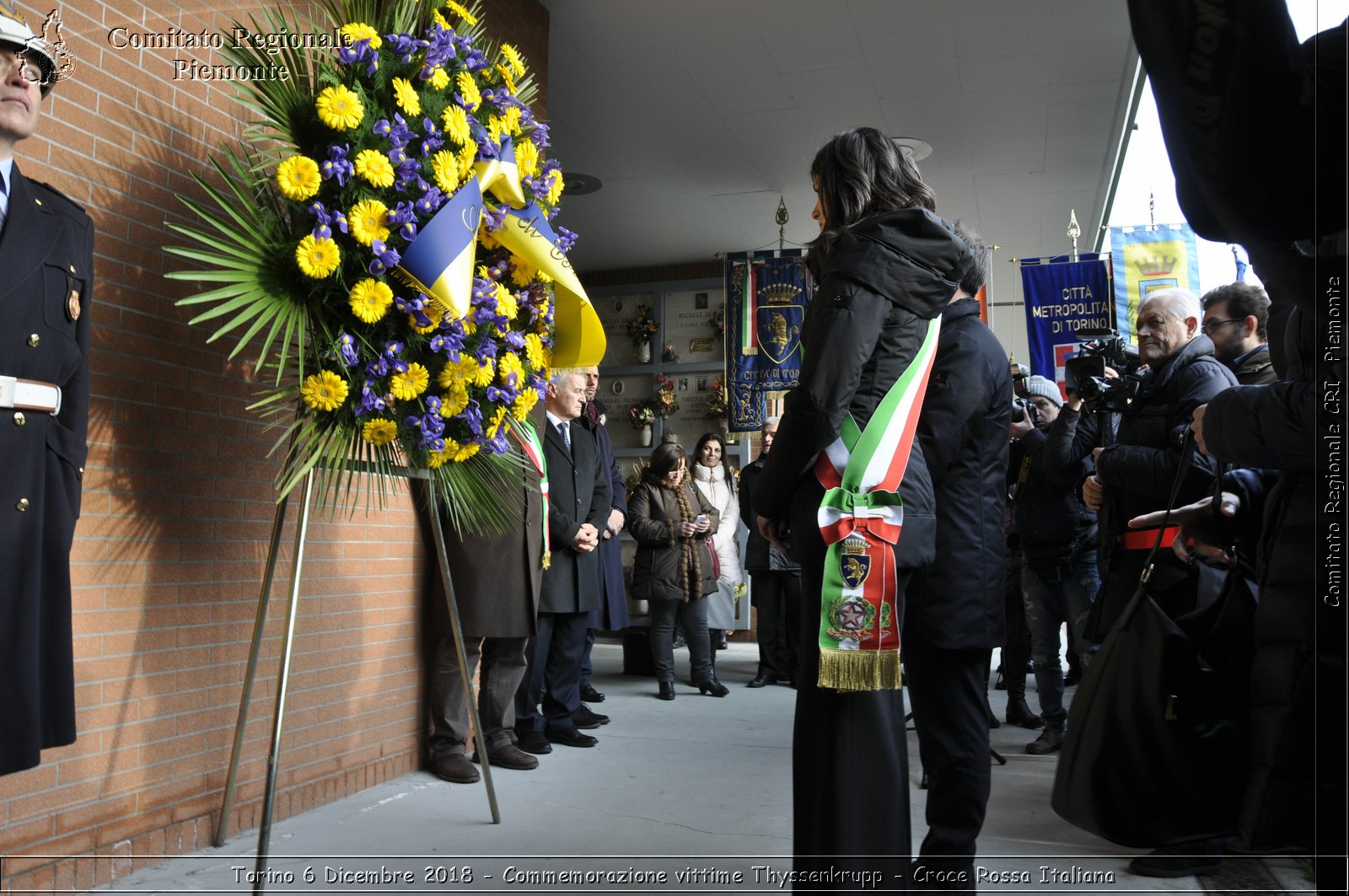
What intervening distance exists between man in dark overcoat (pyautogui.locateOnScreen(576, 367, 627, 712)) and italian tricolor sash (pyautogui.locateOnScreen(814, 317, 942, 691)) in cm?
310

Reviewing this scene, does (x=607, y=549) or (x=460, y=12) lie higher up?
(x=460, y=12)

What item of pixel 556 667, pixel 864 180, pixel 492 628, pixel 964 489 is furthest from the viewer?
pixel 556 667

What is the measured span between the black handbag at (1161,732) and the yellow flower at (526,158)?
7.21 ft

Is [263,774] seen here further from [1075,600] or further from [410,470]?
[1075,600]

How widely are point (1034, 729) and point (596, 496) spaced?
275 cm

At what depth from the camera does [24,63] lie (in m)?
2.12

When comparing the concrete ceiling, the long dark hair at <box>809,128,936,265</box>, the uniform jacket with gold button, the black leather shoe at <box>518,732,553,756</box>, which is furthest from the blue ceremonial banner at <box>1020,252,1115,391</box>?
the uniform jacket with gold button

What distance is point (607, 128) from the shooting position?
7.39 metres

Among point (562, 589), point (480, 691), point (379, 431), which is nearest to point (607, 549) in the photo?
point (562, 589)

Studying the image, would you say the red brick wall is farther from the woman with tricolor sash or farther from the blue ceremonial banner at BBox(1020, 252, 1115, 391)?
the blue ceremonial banner at BBox(1020, 252, 1115, 391)

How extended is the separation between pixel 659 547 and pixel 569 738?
210 cm

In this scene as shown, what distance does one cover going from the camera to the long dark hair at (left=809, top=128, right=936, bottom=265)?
7.98 feet

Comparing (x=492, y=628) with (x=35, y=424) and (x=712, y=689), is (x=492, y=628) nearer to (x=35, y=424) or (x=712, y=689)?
(x=35, y=424)

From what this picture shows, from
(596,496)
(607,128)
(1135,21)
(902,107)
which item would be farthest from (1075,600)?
(607,128)
